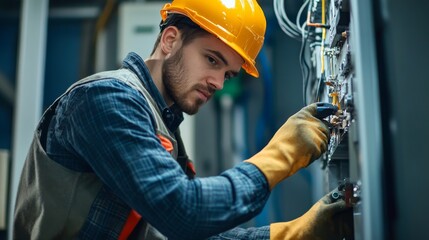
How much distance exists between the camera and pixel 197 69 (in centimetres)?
127

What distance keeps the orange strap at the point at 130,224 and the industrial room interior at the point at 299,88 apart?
0.45 meters

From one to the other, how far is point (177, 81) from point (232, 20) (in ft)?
0.65

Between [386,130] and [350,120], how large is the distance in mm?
133

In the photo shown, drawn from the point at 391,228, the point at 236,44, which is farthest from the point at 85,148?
the point at 391,228

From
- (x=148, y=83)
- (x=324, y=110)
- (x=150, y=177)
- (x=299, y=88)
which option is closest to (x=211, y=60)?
(x=148, y=83)

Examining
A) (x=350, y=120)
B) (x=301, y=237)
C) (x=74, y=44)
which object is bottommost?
(x=301, y=237)

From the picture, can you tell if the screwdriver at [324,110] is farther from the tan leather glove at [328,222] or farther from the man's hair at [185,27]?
the man's hair at [185,27]

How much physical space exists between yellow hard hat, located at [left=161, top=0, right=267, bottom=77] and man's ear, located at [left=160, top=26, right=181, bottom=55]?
0.05 m

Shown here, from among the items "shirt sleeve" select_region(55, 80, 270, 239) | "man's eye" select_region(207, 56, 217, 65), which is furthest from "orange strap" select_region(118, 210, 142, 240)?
"man's eye" select_region(207, 56, 217, 65)

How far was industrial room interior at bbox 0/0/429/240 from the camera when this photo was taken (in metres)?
0.84

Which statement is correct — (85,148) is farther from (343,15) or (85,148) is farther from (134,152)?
(343,15)

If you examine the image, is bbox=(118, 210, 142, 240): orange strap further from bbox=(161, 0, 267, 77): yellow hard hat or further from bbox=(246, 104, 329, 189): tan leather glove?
bbox=(161, 0, 267, 77): yellow hard hat

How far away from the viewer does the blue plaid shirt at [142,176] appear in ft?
3.21

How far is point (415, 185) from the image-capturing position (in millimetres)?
838
